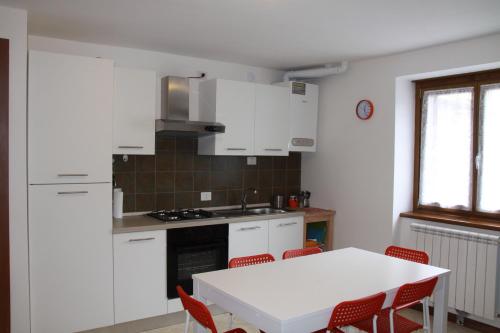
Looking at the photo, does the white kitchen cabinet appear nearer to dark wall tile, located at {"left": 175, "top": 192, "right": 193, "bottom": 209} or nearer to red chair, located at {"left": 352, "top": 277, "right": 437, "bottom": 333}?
dark wall tile, located at {"left": 175, "top": 192, "right": 193, "bottom": 209}

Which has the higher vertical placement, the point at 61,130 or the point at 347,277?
the point at 61,130

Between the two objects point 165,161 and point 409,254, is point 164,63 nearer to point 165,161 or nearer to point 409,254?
point 165,161

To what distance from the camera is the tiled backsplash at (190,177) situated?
4227 mm

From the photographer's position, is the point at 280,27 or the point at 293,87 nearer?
the point at 280,27

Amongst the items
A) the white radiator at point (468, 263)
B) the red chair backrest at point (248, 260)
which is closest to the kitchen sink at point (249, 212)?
the red chair backrest at point (248, 260)

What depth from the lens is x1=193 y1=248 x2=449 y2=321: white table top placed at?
7.03 feet

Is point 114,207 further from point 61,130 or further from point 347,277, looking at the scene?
point 347,277

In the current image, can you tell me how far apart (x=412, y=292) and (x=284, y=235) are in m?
2.28

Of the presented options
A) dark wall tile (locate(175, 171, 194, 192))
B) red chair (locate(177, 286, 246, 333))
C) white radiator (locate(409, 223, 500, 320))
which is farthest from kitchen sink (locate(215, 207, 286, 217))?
red chair (locate(177, 286, 246, 333))

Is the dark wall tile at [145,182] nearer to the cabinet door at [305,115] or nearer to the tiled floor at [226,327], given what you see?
the tiled floor at [226,327]

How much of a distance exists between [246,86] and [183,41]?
3.01ft

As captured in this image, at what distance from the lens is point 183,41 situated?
12.8 feet

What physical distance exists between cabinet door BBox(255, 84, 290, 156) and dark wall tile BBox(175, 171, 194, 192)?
0.78 metres

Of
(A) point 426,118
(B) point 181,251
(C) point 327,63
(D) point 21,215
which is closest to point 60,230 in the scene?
(D) point 21,215
